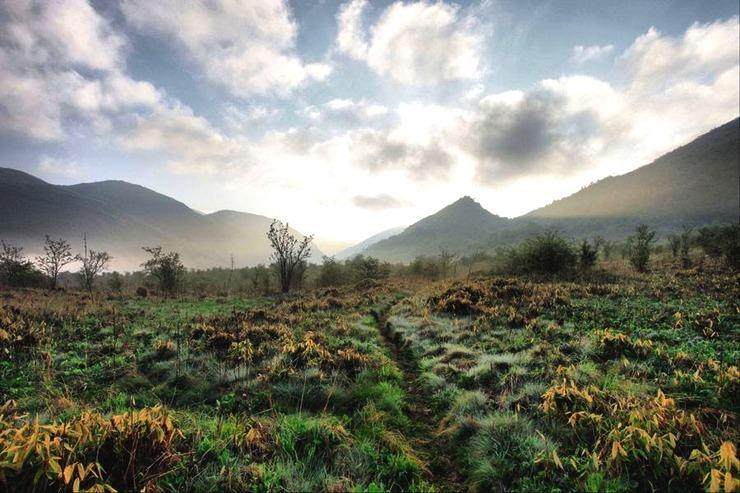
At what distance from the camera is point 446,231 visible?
16875cm

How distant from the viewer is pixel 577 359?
7184 millimetres

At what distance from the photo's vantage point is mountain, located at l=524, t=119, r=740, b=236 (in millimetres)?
80188

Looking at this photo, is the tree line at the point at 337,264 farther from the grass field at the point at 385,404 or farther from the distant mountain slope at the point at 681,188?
the distant mountain slope at the point at 681,188

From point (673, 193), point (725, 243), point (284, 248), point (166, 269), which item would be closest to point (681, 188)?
point (673, 193)

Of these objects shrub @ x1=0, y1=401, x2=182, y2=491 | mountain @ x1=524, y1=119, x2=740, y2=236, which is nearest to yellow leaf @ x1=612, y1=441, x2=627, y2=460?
shrub @ x1=0, y1=401, x2=182, y2=491

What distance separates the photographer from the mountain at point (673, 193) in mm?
80188

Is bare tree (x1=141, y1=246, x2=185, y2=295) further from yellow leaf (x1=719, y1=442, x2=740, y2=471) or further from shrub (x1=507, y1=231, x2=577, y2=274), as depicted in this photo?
yellow leaf (x1=719, y1=442, x2=740, y2=471)

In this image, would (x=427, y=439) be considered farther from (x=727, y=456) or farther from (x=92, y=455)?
(x=92, y=455)

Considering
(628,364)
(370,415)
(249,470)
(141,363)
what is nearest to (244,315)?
(141,363)

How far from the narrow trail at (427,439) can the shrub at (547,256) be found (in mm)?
18902

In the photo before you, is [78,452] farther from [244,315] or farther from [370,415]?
[244,315]

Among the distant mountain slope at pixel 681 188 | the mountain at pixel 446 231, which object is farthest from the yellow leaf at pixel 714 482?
the mountain at pixel 446 231

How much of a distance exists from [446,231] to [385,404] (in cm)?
16867

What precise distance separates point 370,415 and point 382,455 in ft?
3.58
